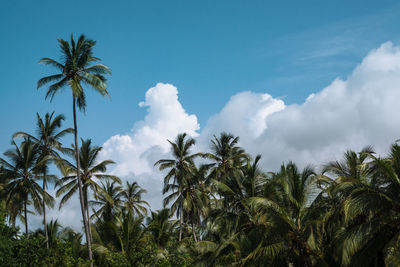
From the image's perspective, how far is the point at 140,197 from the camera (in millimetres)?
53875

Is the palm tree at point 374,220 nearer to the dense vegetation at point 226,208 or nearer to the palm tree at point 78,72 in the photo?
the dense vegetation at point 226,208

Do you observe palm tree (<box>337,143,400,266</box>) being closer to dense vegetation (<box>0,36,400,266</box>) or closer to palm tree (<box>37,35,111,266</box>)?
dense vegetation (<box>0,36,400,266</box>)

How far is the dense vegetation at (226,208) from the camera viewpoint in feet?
38.3

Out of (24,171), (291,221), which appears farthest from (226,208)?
(24,171)

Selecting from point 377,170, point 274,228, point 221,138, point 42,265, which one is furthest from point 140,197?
point 377,170

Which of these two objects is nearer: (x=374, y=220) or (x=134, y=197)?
(x=374, y=220)

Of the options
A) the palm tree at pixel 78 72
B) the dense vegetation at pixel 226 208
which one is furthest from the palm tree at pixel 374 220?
the palm tree at pixel 78 72

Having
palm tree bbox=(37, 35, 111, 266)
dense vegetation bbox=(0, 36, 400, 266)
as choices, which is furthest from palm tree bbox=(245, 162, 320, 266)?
palm tree bbox=(37, 35, 111, 266)

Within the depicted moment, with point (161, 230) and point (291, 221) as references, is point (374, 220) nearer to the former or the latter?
point (291, 221)

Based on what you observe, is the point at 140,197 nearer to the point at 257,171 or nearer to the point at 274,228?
the point at 257,171

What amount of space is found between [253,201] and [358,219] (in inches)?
160

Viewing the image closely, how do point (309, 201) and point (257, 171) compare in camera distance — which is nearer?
point (309, 201)

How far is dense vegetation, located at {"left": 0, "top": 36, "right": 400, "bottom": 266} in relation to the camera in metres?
11.7

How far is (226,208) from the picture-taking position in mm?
22688
